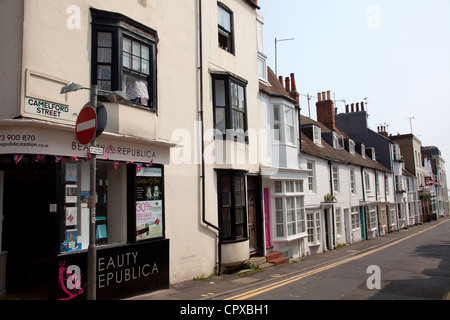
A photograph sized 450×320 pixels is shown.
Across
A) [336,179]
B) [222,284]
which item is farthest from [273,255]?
[336,179]

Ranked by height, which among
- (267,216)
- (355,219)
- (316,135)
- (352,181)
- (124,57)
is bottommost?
(355,219)

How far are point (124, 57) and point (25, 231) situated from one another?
523cm

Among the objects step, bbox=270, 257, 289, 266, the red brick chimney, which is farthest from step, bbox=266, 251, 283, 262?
the red brick chimney

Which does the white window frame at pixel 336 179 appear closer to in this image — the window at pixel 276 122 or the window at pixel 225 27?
the window at pixel 276 122

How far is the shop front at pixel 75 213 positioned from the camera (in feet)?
22.8

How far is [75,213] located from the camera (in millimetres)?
7445

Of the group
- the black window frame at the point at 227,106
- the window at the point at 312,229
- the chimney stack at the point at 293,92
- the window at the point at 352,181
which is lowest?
the window at the point at 312,229

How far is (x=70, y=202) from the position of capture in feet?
24.1

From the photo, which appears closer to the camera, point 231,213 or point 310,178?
point 231,213

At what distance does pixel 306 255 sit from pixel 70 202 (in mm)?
13820

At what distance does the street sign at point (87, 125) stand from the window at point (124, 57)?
1.95 m

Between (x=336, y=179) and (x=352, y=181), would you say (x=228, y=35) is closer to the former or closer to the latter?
(x=336, y=179)

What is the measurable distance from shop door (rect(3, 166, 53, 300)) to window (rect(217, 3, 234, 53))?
8437 millimetres

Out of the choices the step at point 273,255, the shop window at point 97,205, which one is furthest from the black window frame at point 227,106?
the step at point 273,255
